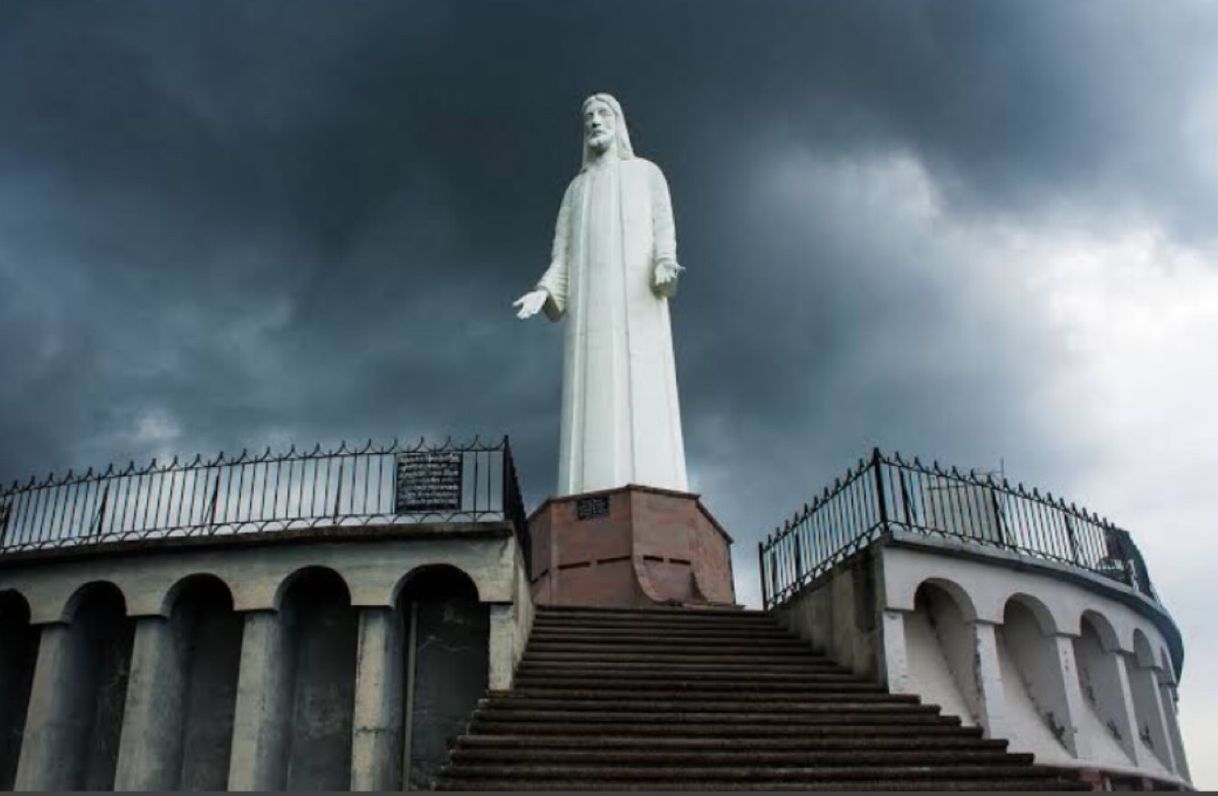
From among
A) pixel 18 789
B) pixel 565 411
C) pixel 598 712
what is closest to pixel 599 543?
pixel 565 411

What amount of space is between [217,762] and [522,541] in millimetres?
4113

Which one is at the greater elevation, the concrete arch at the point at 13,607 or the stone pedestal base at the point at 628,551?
the stone pedestal base at the point at 628,551

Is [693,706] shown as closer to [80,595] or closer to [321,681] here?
[321,681]

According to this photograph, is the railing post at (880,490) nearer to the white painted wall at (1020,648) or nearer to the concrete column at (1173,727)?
the white painted wall at (1020,648)

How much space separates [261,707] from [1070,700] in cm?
899

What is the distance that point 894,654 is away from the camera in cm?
1177

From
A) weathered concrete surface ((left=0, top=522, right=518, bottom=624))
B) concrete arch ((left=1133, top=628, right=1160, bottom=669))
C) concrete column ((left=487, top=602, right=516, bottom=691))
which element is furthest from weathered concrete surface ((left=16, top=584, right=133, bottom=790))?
concrete arch ((left=1133, top=628, right=1160, bottom=669))

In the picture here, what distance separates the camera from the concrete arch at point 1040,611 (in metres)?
12.9

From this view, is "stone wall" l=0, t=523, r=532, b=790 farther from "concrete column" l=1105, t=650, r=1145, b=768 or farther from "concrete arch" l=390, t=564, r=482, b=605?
"concrete column" l=1105, t=650, r=1145, b=768

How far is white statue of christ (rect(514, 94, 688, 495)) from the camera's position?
20.3 meters

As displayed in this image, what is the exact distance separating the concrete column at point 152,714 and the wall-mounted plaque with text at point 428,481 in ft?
9.88

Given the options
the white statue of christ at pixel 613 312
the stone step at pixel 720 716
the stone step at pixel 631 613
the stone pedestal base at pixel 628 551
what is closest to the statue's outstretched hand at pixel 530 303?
the white statue of christ at pixel 613 312

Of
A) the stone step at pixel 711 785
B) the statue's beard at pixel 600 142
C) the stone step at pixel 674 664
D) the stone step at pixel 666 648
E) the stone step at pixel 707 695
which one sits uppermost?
the statue's beard at pixel 600 142

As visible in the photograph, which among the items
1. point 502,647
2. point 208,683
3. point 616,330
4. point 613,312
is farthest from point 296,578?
point 613,312
